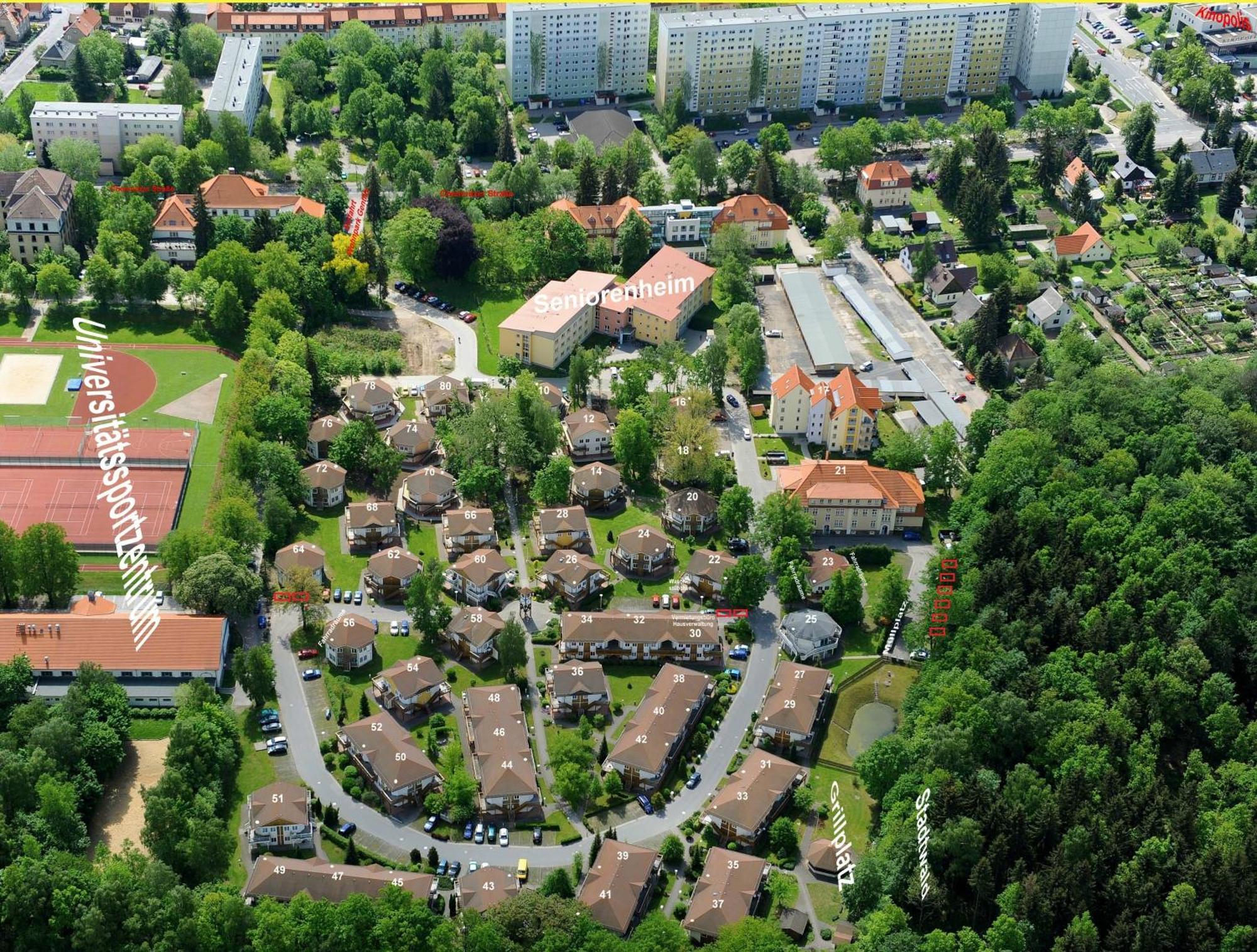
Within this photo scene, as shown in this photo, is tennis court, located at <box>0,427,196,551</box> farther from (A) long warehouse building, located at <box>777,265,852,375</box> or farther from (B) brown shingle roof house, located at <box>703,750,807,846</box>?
(A) long warehouse building, located at <box>777,265,852,375</box>

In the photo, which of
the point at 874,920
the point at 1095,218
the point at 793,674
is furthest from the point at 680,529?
the point at 1095,218

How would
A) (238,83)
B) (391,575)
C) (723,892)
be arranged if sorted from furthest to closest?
(238,83) < (391,575) < (723,892)

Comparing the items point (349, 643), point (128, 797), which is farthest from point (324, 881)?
point (349, 643)

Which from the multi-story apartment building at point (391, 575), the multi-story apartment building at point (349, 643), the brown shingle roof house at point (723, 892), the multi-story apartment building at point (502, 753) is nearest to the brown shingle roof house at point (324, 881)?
the multi-story apartment building at point (502, 753)

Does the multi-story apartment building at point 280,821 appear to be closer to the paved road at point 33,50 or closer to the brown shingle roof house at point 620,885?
the brown shingle roof house at point 620,885

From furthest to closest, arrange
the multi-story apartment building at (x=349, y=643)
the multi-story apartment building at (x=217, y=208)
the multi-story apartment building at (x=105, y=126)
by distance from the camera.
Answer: the multi-story apartment building at (x=105, y=126) < the multi-story apartment building at (x=217, y=208) < the multi-story apartment building at (x=349, y=643)

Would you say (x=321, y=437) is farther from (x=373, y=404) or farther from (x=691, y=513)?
(x=691, y=513)
